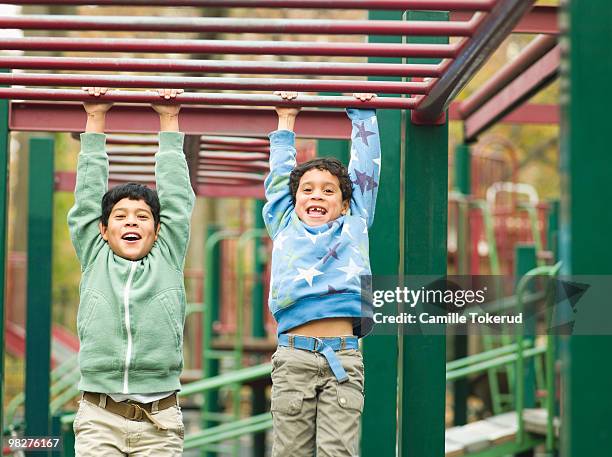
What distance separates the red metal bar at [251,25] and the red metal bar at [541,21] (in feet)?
3.24

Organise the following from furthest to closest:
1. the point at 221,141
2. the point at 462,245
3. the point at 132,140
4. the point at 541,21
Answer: the point at 462,245 < the point at 132,140 < the point at 221,141 < the point at 541,21

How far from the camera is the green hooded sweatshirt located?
3.34m

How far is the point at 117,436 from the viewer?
3.31m

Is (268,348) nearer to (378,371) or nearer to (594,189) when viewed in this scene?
(378,371)

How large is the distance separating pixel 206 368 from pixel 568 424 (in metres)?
7.45

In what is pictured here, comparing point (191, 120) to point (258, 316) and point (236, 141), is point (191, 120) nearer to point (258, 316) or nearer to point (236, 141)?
point (236, 141)

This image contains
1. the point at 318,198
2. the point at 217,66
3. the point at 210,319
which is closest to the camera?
the point at 217,66

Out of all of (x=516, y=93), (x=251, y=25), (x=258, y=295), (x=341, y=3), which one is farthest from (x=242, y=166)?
(x=258, y=295)

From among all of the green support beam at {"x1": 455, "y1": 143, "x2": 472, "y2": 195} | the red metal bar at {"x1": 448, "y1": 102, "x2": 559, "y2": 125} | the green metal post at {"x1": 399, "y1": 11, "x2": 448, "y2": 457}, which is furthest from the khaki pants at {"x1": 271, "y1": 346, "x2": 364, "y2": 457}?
the green support beam at {"x1": 455, "y1": 143, "x2": 472, "y2": 195}

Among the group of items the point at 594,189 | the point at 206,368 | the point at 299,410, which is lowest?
the point at 206,368

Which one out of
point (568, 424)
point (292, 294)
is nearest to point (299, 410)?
point (292, 294)

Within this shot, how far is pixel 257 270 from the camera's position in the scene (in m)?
10.2

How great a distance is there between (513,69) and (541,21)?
1.16 meters

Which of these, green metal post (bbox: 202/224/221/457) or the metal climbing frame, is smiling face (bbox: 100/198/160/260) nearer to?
the metal climbing frame
